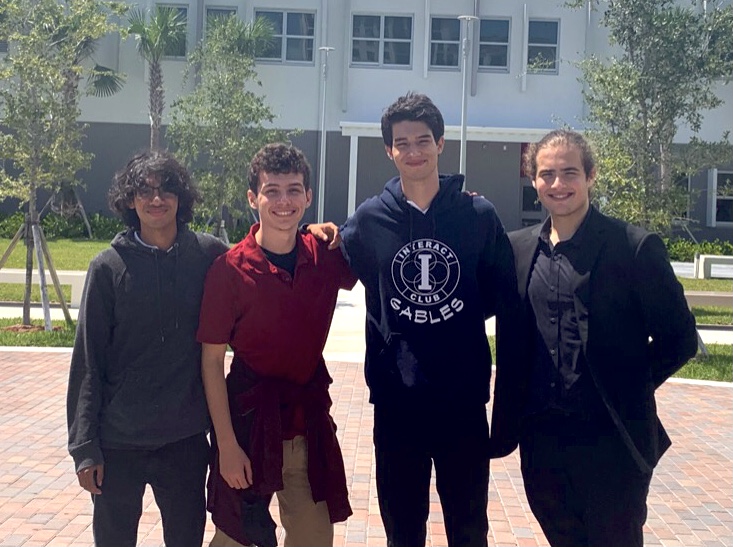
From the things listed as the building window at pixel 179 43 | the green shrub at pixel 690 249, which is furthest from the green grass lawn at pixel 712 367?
the building window at pixel 179 43

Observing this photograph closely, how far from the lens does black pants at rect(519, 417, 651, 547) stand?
3.06 meters

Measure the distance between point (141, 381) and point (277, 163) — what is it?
948 mm

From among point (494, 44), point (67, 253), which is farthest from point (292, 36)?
point (67, 253)

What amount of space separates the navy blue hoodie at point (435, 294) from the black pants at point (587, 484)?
13.5 inches

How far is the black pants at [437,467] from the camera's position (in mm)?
3301

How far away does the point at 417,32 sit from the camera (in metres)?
25.3

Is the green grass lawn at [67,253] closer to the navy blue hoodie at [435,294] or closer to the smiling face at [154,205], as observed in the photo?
the smiling face at [154,205]

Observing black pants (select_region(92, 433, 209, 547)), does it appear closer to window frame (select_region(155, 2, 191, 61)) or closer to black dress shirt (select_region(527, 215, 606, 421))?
black dress shirt (select_region(527, 215, 606, 421))

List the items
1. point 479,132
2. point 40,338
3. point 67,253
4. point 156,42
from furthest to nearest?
point 479,132 → point 156,42 → point 67,253 → point 40,338

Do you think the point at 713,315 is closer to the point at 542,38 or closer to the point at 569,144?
the point at 569,144

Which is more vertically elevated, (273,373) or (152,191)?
(152,191)

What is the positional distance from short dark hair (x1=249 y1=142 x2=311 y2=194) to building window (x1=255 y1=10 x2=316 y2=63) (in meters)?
23.1

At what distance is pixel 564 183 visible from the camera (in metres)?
3.21

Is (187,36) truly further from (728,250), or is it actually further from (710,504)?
(710,504)
